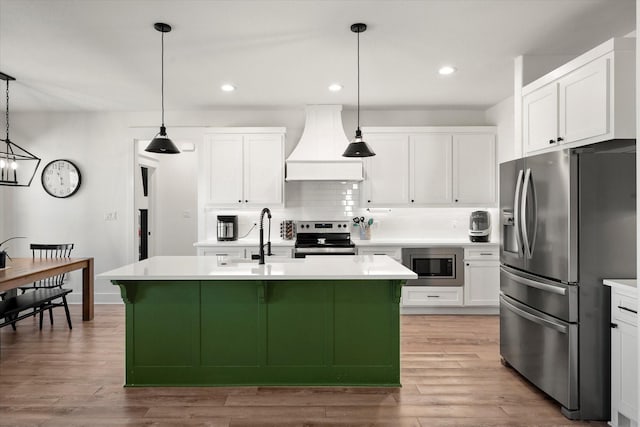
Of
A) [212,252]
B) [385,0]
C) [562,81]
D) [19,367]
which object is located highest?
[385,0]

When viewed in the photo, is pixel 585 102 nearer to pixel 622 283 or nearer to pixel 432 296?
pixel 622 283

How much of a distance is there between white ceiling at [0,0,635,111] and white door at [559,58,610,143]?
50 centimetres

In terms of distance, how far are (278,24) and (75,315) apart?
4307mm

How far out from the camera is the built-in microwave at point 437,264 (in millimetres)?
5230

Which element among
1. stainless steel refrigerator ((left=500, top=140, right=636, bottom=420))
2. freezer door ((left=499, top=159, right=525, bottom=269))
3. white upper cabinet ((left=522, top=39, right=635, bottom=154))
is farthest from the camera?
freezer door ((left=499, top=159, right=525, bottom=269))

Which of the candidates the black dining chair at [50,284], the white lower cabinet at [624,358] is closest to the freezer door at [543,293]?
the white lower cabinet at [624,358]

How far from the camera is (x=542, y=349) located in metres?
2.95

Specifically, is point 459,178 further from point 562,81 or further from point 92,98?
point 92,98

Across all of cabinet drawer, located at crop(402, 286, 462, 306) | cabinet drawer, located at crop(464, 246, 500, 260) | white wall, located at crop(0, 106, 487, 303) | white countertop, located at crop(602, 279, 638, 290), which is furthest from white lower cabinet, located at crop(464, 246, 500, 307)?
white countertop, located at crop(602, 279, 638, 290)

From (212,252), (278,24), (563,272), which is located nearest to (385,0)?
(278,24)

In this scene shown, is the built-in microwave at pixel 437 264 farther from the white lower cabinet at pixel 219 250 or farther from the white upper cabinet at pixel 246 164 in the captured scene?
the white lower cabinet at pixel 219 250

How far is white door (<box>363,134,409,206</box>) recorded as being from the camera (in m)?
5.49

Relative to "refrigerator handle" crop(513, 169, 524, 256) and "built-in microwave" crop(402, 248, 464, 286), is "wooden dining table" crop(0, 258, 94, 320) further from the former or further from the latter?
"refrigerator handle" crop(513, 169, 524, 256)

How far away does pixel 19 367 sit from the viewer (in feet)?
11.6
